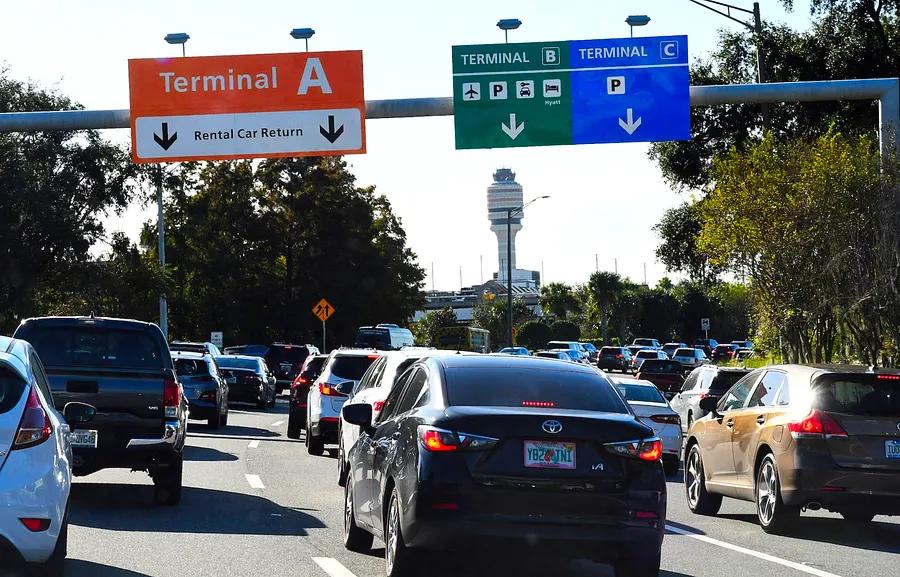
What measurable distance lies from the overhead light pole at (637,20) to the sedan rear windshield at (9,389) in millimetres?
19411

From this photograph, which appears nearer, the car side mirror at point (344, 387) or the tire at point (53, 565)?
the tire at point (53, 565)

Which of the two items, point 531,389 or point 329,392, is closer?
point 531,389

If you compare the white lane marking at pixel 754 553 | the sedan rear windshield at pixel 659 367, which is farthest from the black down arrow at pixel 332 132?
the sedan rear windshield at pixel 659 367

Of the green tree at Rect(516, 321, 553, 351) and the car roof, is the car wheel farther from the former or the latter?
the green tree at Rect(516, 321, 553, 351)

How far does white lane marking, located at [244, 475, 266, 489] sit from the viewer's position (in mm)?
17344

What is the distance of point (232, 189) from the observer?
76.8 m

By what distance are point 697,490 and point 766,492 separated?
194 cm

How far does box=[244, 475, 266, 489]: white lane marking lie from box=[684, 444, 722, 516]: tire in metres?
4.82

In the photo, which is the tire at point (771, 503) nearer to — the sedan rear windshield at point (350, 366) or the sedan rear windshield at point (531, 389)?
the sedan rear windshield at point (531, 389)

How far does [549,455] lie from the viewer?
9.00 m

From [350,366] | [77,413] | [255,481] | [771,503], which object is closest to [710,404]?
[771,503]

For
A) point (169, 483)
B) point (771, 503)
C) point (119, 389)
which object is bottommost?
point (771, 503)

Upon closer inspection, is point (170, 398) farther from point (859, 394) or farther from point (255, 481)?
point (859, 394)

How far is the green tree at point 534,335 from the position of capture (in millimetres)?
131375
